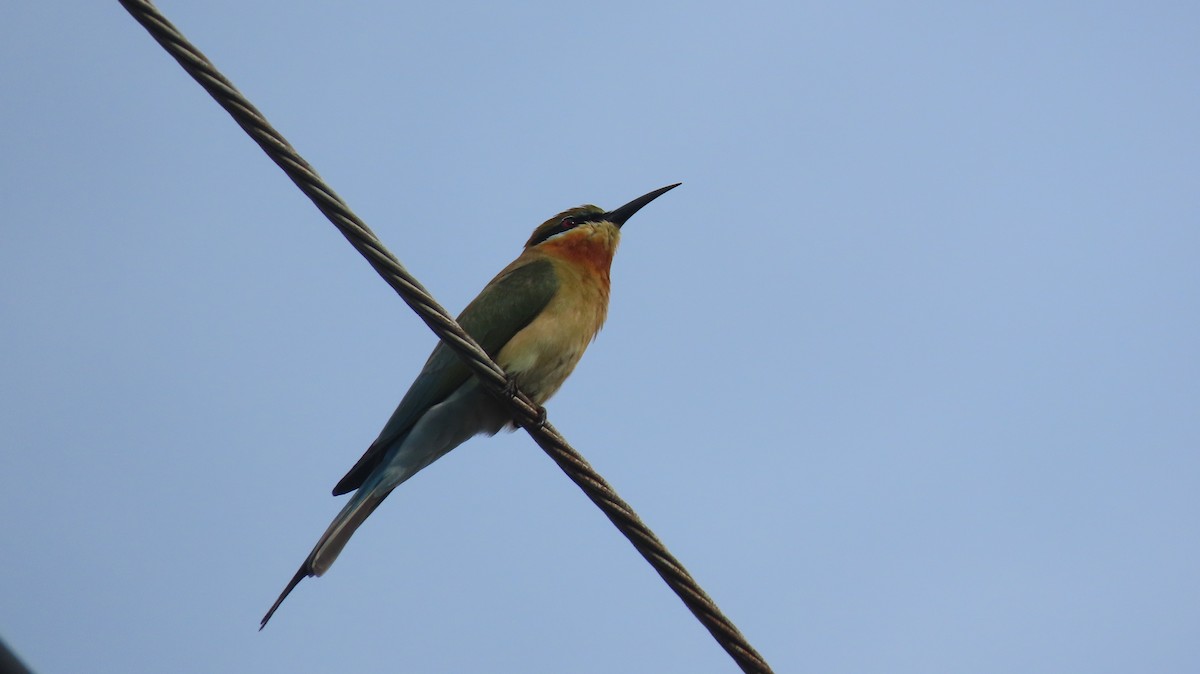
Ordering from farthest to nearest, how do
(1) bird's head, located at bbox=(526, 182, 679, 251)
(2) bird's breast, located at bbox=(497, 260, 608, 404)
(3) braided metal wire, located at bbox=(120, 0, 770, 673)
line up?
1. (1) bird's head, located at bbox=(526, 182, 679, 251)
2. (2) bird's breast, located at bbox=(497, 260, 608, 404)
3. (3) braided metal wire, located at bbox=(120, 0, 770, 673)

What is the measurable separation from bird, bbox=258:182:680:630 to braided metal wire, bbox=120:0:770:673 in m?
0.88

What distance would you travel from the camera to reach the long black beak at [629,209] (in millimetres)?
5266

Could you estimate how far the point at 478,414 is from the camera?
13.4 ft

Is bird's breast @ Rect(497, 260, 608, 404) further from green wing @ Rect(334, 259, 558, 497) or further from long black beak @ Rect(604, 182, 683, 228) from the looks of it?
long black beak @ Rect(604, 182, 683, 228)

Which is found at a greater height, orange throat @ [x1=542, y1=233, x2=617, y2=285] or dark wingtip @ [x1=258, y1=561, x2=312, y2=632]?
orange throat @ [x1=542, y1=233, x2=617, y2=285]

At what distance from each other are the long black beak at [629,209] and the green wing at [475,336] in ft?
2.21

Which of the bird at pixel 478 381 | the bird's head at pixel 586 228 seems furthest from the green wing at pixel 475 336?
the bird's head at pixel 586 228

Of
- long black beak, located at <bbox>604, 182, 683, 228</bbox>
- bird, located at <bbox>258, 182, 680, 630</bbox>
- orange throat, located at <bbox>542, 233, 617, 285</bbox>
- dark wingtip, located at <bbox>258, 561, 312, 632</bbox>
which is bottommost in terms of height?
Answer: dark wingtip, located at <bbox>258, 561, 312, 632</bbox>

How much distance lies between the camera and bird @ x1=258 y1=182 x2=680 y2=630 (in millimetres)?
3902

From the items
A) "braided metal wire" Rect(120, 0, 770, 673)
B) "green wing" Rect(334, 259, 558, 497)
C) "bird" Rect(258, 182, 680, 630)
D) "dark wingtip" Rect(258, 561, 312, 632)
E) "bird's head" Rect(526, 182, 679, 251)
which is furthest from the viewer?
"bird's head" Rect(526, 182, 679, 251)

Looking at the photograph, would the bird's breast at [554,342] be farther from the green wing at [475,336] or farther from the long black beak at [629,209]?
the long black beak at [629,209]

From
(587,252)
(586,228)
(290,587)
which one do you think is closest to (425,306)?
(290,587)

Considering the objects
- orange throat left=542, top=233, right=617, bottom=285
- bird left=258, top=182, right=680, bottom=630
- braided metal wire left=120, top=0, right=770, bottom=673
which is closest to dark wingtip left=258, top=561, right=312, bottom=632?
bird left=258, top=182, right=680, bottom=630

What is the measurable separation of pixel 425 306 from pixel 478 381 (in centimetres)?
120
